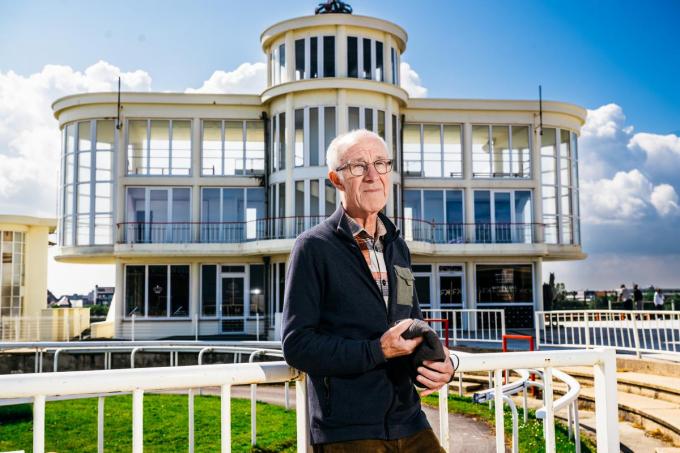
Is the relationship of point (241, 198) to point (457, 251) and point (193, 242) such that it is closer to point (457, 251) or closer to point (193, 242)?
point (193, 242)

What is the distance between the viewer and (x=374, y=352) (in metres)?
2.23

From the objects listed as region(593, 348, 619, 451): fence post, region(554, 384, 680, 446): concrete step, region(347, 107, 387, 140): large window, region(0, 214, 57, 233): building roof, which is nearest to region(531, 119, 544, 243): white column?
region(347, 107, 387, 140): large window

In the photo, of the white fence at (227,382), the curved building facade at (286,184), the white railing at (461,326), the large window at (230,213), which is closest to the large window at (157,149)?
the curved building facade at (286,184)

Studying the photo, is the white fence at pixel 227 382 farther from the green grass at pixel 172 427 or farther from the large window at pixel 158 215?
the large window at pixel 158 215

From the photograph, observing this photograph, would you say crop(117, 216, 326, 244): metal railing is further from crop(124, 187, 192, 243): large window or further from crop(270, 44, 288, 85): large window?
crop(270, 44, 288, 85): large window

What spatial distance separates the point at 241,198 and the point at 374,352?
24.0 meters

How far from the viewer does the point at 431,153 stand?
2666cm

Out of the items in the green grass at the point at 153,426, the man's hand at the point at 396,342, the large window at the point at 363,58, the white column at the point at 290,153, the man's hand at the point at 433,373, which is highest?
the large window at the point at 363,58

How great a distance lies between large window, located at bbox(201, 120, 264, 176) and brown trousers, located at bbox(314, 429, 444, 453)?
23924mm

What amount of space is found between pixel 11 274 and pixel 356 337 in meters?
30.7

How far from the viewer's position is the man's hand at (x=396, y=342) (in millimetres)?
2219

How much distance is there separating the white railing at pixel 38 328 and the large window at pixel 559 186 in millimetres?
19966

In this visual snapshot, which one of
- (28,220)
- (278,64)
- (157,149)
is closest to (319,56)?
(278,64)

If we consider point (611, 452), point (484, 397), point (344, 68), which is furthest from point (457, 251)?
point (611, 452)
